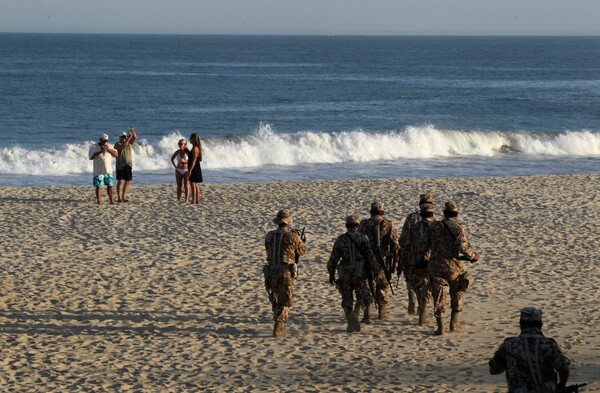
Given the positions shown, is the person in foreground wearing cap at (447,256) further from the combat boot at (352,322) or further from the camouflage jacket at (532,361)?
the camouflage jacket at (532,361)

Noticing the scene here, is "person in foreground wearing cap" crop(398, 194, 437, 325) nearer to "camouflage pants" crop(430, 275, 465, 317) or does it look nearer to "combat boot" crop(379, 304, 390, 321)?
"camouflage pants" crop(430, 275, 465, 317)

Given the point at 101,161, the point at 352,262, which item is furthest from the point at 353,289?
the point at 101,161

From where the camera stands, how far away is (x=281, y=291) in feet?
37.3

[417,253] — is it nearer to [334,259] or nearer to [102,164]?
[334,259]

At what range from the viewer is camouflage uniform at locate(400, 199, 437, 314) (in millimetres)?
11562

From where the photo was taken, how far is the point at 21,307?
13.0m

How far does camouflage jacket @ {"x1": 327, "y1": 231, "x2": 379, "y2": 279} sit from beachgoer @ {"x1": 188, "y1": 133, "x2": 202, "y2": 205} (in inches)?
352

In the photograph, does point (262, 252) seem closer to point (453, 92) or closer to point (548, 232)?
point (548, 232)

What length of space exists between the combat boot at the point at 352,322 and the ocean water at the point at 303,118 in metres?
16.3

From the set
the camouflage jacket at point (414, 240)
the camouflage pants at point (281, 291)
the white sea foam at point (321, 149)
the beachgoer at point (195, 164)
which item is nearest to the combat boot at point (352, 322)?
the camouflage pants at point (281, 291)

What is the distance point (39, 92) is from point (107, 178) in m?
45.2

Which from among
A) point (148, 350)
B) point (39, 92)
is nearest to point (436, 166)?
point (148, 350)

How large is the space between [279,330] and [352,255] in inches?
46.1

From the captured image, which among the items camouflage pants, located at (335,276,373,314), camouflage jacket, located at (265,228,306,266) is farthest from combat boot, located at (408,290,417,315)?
camouflage jacket, located at (265,228,306,266)
